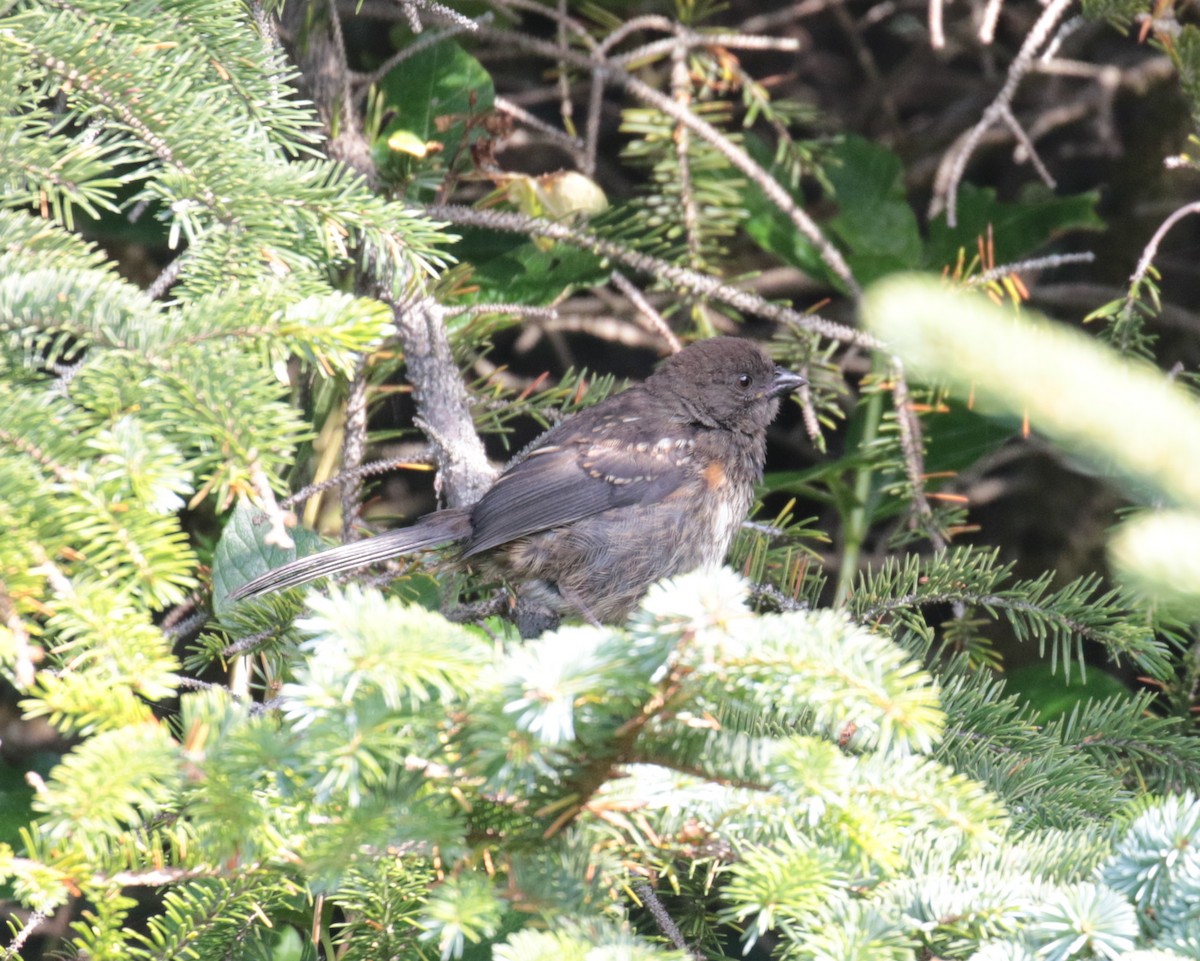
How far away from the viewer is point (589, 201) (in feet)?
10.5

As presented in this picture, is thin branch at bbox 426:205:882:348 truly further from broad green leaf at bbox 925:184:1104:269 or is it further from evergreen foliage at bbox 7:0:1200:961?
evergreen foliage at bbox 7:0:1200:961

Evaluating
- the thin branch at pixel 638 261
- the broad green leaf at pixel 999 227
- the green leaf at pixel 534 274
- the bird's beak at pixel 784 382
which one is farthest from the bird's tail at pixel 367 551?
the broad green leaf at pixel 999 227

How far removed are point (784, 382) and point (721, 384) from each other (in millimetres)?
196

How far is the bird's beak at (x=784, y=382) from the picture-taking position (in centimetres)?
323

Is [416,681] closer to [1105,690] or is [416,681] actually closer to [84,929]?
[84,929]

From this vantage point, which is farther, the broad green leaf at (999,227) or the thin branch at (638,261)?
the broad green leaf at (999,227)

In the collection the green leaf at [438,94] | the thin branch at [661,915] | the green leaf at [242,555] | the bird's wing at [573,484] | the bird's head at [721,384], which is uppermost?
the green leaf at [438,94]

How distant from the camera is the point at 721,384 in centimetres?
338

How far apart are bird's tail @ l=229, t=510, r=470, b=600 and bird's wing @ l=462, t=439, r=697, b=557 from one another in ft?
0.21

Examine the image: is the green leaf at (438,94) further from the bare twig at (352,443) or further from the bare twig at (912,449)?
the bare twig at (912,449)

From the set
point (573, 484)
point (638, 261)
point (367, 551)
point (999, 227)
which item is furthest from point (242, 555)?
point (999, 227)

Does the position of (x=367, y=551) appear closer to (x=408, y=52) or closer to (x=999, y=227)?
(x=408, y=52)

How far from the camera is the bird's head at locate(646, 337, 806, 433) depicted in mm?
3355

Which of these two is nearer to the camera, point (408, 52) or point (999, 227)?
point (408, 52)
